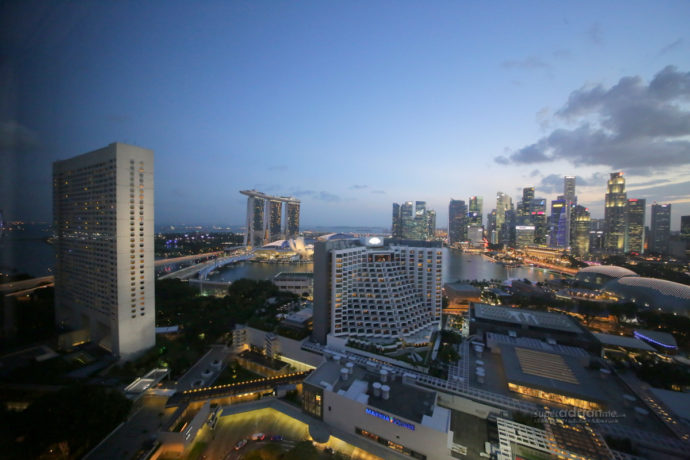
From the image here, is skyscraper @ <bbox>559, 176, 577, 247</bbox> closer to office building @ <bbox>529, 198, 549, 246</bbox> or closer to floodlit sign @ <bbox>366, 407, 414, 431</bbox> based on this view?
office building @ <bbox>529, 198, 549, 246</bbox>

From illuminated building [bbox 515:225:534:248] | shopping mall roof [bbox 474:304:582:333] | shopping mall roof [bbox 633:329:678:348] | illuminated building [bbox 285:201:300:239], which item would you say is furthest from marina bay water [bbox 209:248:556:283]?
illuminated building [bbox 285:201:300:239]

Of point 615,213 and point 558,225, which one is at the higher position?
point 615,213

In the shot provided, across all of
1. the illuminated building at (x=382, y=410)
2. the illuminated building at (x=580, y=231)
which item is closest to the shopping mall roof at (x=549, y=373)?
the illuminated building at (x=382, y=410)

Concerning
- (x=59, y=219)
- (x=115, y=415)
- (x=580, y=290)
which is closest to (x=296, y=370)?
(x=115, y=415)

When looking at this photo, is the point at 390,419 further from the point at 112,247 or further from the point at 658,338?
the point at 658,338

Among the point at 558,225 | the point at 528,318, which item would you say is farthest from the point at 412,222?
the point at 528,318

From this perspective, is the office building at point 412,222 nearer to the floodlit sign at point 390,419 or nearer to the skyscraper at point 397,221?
the skyscraper at point 397,221
